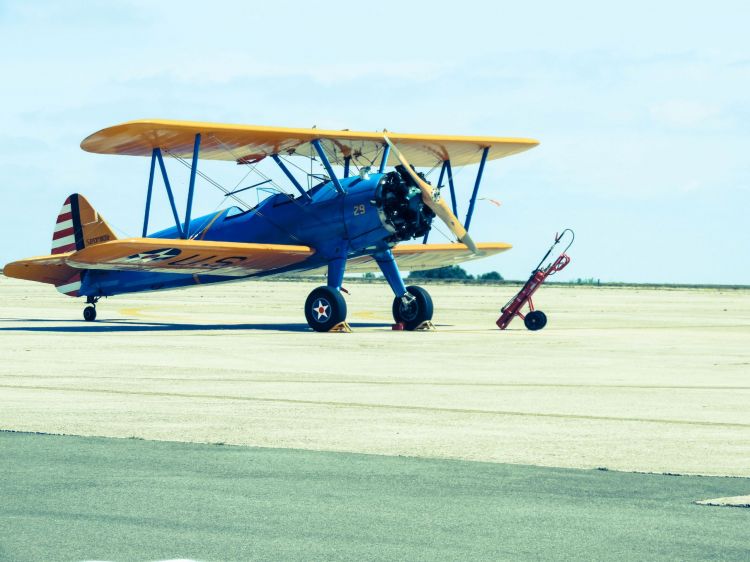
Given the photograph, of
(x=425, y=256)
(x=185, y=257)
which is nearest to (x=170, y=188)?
(x=185, y=257)

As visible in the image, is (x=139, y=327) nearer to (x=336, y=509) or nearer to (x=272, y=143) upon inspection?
(x=272, y=143)

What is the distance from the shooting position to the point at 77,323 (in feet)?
89.5

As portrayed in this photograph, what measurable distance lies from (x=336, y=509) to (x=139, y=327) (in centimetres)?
1957

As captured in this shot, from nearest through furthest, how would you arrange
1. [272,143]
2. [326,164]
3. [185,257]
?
[185,257] < [326,164] < [272,143]

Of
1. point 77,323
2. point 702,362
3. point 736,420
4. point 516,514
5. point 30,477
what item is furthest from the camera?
point 77,323

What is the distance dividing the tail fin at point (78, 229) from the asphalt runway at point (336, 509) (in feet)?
66.7

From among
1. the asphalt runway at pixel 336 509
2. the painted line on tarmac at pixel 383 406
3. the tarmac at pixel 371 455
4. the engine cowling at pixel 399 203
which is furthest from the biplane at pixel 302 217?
the asphalt runway at pixel 336 509

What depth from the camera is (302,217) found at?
2430 cm

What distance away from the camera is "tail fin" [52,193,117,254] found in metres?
28.0

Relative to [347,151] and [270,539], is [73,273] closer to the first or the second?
[347,151]

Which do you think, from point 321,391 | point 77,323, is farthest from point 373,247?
point 321,391

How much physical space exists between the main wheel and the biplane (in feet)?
0.08

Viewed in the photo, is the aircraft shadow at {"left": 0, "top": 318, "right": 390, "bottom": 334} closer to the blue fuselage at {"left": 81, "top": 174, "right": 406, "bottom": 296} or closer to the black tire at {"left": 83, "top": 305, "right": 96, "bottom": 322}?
the black tire at {"left": 83, "top": 305, "right": 96, "bottom": 322}

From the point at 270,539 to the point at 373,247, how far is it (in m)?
18.3
